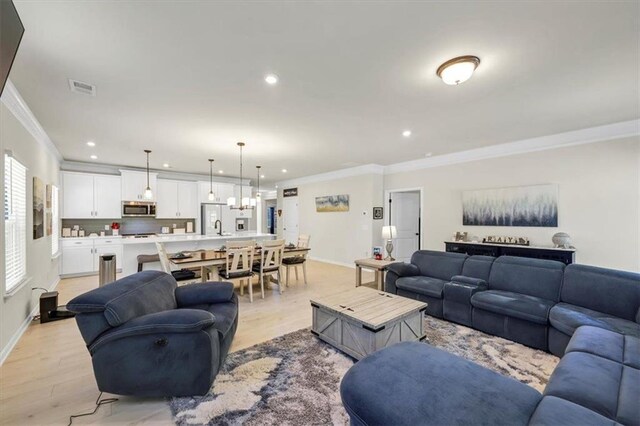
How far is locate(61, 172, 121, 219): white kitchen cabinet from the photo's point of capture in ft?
19.6

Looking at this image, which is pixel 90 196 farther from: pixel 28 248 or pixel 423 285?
pixel 423 285

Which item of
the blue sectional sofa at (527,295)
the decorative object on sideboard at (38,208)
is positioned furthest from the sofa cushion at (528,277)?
the decorative object on sideboard at (38,208)

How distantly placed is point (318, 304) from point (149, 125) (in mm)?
3311

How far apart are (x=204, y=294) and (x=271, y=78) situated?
2211 mm

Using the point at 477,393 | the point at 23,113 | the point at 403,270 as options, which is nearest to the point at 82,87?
the point at 23,113

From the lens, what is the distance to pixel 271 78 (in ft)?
8.16

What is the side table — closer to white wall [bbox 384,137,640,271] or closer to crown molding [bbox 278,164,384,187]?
white wall [bbox 384,137,640,271]

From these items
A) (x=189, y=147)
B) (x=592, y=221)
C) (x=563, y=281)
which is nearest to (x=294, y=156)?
(x=189, y=147)

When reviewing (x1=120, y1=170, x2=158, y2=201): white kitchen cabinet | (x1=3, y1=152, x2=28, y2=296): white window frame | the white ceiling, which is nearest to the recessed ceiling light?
the white ceiling

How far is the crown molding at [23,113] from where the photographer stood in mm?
2599

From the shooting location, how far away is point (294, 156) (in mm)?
5684

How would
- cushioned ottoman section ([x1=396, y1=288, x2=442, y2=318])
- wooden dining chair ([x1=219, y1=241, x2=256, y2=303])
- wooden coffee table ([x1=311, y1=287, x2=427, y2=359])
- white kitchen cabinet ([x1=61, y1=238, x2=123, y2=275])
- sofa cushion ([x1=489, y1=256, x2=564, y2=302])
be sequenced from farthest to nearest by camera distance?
white kitchen cabinet ([x1=61, y1=238, x2=123, y2=275]), wooden dining chair ([x1=219, y1=241, x2=256, y2=303]), cushioned ottoman section ([x1=396, y1=288, x2=442, y2=318]), sofa cushion ([x1=489, y1=256, x2=564, y2=302]), wooden coffee table ([x1=311, y1=287, x2=427, y2=359])

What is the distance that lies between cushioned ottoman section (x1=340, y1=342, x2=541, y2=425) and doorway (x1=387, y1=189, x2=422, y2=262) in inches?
212

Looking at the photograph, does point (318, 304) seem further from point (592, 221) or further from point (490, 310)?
point (592, 221)
